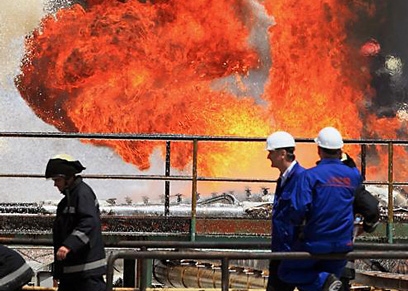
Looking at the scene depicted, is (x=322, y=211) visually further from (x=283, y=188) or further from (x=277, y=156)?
(x=277, y=156)

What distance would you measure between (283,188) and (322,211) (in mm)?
313

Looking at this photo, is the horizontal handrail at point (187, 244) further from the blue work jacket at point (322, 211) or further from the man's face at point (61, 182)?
the blue work jacket at point (322, 211)

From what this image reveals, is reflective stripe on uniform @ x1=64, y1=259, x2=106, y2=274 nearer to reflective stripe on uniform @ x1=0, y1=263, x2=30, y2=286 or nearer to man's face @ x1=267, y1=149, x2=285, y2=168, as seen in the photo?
reflective stripe on uniform @ x1=0, y1=263, x2=30, y2=286

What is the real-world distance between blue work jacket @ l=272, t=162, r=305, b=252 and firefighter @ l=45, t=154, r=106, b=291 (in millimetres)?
1177

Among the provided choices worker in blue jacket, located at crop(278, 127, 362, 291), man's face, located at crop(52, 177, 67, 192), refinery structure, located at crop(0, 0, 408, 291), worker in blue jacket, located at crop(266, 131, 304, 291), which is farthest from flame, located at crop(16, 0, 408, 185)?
worker in blue jacket, located at crop(278, 127, 362, 291)

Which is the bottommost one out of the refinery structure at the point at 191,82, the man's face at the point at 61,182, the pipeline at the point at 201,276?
the pipeline at the point at 201,276

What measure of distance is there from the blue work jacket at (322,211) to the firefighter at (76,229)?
1.32 metres

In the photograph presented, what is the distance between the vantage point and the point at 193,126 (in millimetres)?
17688

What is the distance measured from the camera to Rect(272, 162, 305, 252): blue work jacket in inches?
192

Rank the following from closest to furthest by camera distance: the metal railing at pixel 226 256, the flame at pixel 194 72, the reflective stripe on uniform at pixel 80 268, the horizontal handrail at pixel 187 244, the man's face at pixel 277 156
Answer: the metal railing at pixel 226 256, the man's face at pixel 277 156, the reflective stripe on uniform at pixel 80 268, the horizontal handrail at pixel 187 244, the flame at pixel 194 72

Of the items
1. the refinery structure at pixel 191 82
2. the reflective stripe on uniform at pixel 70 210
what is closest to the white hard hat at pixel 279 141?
the reflective stripe on uniform at pixel 70 210

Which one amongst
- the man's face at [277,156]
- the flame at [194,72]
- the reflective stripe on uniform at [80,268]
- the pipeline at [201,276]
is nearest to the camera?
the man's face at [277,156]

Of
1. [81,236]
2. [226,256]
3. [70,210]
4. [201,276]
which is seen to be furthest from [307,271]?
[201,276]

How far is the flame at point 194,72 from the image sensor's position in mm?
17297
